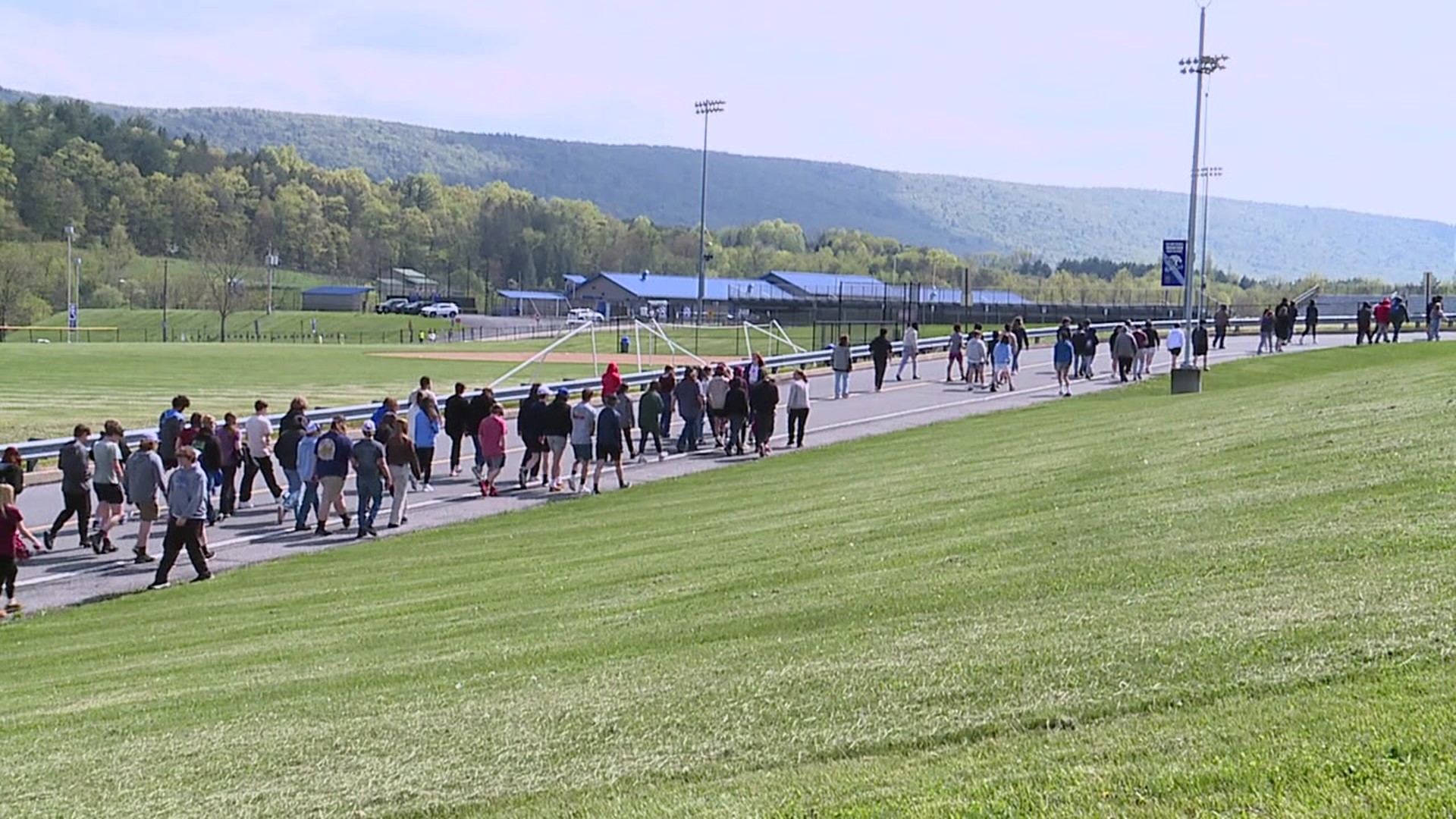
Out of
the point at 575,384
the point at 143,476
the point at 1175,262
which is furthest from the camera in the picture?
the point at 575,384

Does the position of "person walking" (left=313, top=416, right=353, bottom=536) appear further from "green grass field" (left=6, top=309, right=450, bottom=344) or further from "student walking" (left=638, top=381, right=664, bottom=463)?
"green grass field" (left=6, top=309, right=450, bottom=344)

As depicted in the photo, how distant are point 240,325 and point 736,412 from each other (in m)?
105

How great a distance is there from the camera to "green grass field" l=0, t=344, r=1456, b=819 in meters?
6.39

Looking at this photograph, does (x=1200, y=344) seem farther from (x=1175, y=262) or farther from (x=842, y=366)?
(x=842, y=366)

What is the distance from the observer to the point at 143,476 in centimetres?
1750

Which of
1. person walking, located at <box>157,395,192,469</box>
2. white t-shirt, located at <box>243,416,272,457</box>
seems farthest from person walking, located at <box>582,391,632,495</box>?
person walking, located at <box>157,395,192,469</box>

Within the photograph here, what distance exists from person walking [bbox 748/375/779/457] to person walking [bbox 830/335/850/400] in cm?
782

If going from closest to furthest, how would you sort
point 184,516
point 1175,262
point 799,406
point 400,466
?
point 184,516, point 400,466, point 799,406, point 1175,262

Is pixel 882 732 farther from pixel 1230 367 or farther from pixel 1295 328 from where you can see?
pixel 1295 328

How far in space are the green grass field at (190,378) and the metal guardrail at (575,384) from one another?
4025 mm

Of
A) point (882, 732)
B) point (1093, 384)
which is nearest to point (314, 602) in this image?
point (882, 732)

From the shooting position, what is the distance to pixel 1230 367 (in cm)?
3938

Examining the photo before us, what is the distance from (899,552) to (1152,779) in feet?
23.1

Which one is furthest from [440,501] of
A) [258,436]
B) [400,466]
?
A: [258,436]
